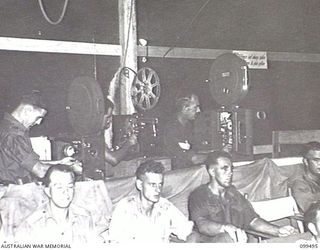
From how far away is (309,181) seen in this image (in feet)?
A: 13.2

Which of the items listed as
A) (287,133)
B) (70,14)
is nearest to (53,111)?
(70,14)

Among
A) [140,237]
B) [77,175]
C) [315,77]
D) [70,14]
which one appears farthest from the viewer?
[315,77]

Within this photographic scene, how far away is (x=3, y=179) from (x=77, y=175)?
56 centimetres

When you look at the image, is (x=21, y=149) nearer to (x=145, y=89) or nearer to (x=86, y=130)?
(x=86, y=130)

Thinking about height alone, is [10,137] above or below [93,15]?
below

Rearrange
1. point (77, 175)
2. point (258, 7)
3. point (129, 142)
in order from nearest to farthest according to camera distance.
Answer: point (77, 175)
point (129, 142)
point (258, 7)

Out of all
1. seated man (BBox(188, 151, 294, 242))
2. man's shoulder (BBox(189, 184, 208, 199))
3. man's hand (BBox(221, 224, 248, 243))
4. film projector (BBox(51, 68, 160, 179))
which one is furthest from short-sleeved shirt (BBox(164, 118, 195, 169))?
man's hand (BBox(221, 224, 248, 243))

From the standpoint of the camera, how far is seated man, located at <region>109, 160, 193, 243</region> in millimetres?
2873

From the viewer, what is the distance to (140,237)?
2861 millimetres

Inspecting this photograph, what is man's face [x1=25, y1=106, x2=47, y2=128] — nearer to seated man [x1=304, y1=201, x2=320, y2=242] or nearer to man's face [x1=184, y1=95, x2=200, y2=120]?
man's face [x1=184, y1=95, x2=200, y2=120]

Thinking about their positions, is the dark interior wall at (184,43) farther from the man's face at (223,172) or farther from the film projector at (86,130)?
the man's face at (223,172)

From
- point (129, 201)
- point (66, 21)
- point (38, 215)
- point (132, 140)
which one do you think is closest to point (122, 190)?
point (129, 201)

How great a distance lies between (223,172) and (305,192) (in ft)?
3.28

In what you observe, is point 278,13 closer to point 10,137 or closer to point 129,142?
point 129,142
